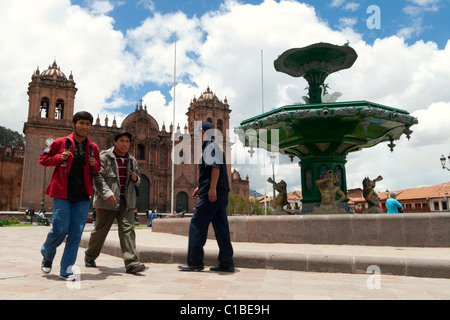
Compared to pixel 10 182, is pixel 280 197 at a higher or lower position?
lower

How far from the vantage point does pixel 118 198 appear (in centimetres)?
376

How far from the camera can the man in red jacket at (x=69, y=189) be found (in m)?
3.32

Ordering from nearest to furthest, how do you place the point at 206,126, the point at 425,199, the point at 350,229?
the point at 206,126
the point at 350,229
the point at 425,199

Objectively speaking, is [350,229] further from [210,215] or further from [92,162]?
[92,162]

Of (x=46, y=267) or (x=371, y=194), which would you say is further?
(x=371, y=194)

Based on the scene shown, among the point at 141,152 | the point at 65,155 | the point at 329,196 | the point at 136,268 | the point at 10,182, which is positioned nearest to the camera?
the point at 65,155

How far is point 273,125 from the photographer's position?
792 centimetres

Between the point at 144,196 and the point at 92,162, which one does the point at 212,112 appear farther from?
the point at 92,162

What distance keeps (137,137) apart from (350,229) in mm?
38472

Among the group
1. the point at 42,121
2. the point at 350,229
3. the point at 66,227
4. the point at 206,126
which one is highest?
the point at 42,121

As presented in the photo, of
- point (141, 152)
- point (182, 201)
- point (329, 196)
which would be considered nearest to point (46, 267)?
point (329, 196)
